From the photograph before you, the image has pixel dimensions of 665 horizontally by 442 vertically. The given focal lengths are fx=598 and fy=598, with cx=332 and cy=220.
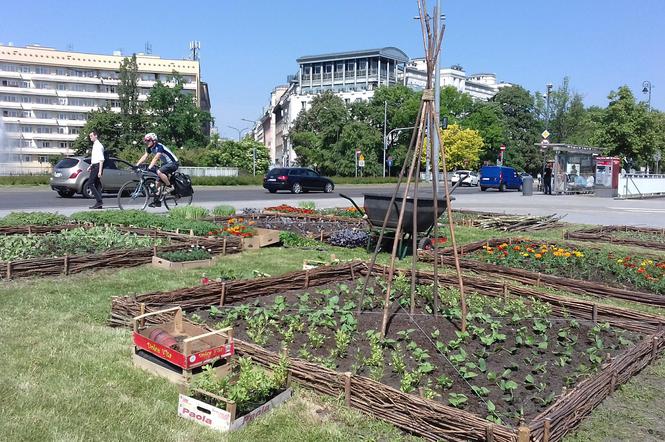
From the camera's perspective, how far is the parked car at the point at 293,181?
114 ft

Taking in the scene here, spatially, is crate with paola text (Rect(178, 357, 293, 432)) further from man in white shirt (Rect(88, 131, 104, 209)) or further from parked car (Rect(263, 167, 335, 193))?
parked car (Rect(263, 167, 335, 193))

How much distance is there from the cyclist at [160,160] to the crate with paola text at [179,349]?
9.53 m

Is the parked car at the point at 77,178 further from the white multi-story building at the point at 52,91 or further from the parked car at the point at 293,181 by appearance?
the white multi-story building at the point at 52,91

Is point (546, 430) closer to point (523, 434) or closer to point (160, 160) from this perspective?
point (523, 434)

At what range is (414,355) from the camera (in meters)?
4.41

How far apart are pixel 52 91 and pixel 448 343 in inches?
4417

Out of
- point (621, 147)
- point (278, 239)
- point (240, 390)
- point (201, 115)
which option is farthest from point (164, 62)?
point (240, 390)

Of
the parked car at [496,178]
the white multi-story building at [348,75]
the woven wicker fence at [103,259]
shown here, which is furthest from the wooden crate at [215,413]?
the white multi-story building at [348,75]

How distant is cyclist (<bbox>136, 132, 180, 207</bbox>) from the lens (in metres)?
13.7

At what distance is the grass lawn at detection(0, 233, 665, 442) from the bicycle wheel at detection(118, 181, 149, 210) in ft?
29.0

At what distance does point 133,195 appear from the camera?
14.1 meters

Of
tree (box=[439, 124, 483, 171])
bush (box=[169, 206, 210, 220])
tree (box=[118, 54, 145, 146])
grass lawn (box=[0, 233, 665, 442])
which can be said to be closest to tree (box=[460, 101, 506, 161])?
tree (box=[439, 124, 483, 171])

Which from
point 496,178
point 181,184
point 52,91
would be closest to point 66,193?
point 181,184

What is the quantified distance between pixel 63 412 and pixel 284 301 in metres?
2.63
